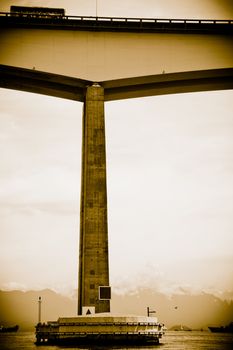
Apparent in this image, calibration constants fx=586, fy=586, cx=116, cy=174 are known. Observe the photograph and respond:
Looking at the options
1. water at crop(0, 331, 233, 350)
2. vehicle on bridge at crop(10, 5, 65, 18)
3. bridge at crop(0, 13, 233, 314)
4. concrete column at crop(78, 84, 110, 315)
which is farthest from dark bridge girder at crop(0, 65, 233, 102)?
water at crop(0, 331, 233, 350)

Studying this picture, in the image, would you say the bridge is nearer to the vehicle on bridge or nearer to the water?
the vehicle on bridge

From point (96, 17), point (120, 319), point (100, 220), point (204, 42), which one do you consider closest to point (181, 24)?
point (204, 42)

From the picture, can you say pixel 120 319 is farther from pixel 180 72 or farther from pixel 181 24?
pixel 181 24

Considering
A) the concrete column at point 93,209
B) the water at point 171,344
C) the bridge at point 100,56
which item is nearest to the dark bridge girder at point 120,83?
the bridge at point 100,56

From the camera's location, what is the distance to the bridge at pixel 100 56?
31.2 m

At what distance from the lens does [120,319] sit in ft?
88.2

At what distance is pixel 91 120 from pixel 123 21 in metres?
5.81

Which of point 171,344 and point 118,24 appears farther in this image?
point 171,344

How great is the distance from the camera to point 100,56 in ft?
104

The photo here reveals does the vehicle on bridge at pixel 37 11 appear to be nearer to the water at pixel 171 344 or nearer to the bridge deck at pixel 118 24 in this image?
the bridge deck at pixel 118 24

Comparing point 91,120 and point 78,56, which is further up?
point 78,56

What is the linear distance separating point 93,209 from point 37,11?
11642 millimetres

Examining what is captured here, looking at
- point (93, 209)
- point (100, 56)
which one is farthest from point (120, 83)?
point (93, 209)

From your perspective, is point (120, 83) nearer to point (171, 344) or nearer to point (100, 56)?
point (100, 56)
